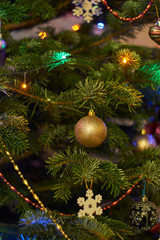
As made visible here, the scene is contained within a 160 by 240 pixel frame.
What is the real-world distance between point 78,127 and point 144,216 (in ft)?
0.79

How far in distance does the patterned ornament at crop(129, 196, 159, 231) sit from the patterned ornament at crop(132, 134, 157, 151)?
10.9 inches

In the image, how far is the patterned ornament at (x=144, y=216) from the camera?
0.72 m

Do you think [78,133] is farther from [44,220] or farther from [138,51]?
[138,51]

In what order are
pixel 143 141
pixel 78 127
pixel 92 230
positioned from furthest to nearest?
pixel 143 141 < pixel 78 127 < pixel 92 230

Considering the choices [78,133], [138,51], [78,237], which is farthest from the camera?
[138,51]

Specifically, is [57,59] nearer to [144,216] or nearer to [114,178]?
[114,178]

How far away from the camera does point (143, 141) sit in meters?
1.01

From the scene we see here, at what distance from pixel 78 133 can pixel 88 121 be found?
3 centimetres

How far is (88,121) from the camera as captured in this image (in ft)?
2.14

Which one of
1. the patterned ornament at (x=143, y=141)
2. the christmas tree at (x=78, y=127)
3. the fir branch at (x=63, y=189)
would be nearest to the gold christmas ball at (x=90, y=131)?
the christmas tree at (x=78, y=127)

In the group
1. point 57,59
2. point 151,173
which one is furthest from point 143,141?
point 57,59

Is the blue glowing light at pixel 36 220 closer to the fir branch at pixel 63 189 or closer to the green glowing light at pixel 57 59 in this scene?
the fir branch at pixel 63 189

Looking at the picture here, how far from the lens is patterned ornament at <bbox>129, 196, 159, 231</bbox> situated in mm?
718

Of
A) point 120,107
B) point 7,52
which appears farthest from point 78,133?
A: point 7,52
